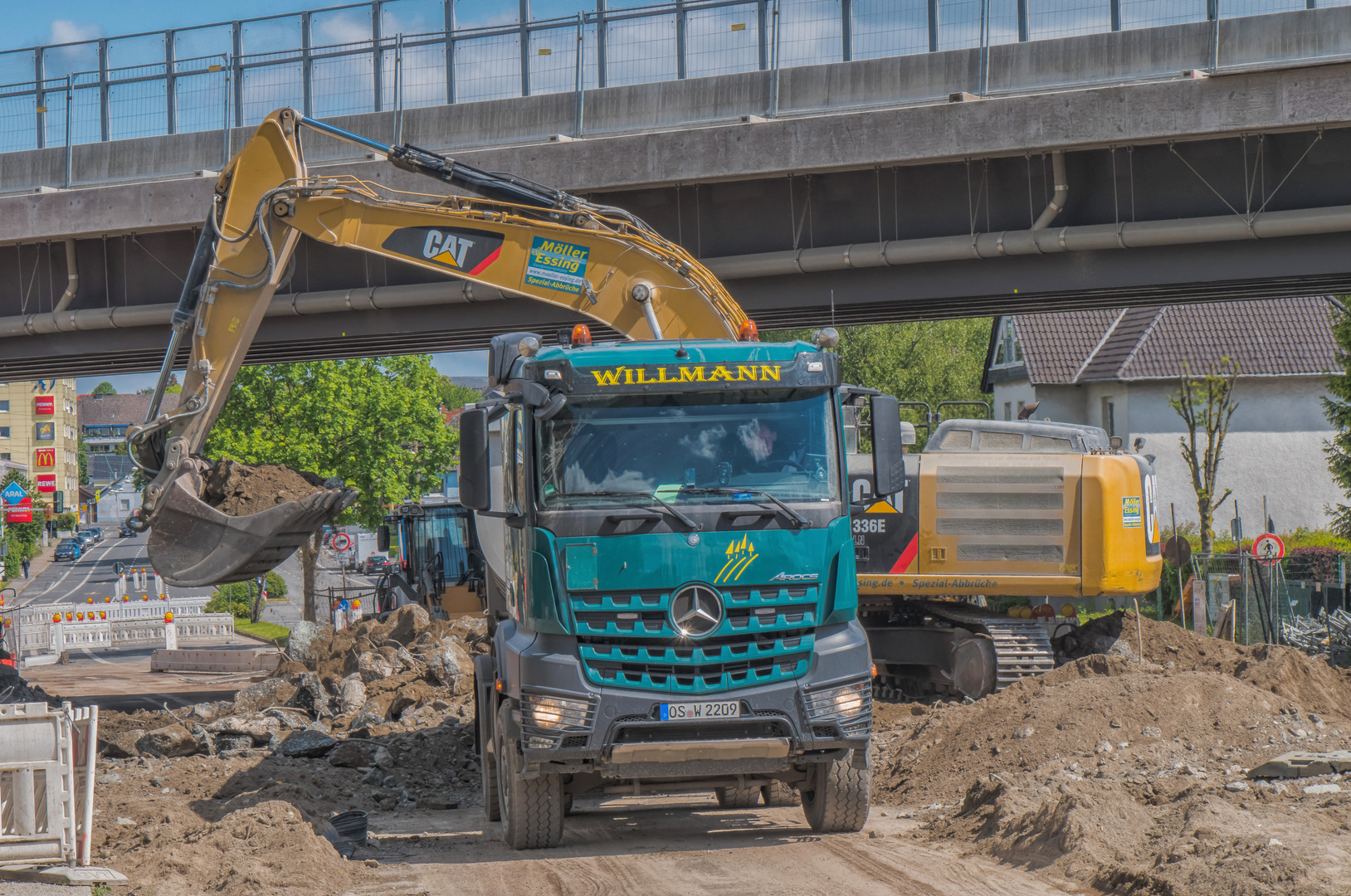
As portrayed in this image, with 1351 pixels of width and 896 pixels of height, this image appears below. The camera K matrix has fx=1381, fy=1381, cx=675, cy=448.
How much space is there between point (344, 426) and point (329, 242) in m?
32.8

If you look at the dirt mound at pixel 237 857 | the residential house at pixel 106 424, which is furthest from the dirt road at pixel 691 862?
the residential house at pixel 106 424

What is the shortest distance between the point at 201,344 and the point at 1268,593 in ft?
55.0

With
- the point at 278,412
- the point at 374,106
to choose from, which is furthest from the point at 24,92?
the point at 278,412

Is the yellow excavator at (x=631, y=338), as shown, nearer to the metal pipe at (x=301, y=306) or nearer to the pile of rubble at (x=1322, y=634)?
the metal pipe at (x=301, y=306)

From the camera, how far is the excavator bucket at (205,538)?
1305cm

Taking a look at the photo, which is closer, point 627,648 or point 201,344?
point 627,648

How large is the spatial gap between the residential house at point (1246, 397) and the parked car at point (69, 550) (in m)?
70.7

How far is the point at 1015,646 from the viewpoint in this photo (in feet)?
47.1

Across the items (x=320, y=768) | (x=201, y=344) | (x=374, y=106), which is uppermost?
(x=374, y=106)

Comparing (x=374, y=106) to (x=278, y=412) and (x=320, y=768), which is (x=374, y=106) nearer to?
(x=320, y=768)

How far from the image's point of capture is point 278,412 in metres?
45.4

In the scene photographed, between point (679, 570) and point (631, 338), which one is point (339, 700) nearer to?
point (631, 338)

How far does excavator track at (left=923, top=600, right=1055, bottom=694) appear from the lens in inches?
558

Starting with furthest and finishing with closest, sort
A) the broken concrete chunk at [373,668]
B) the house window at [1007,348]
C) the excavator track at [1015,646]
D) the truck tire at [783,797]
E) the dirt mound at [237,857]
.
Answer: the house window at [1007,348]
the broken concrete chunk at [373,668]
the excavator track at [1015,646]
the truck tire at [783,797]
the dirt mound at [237,857]
